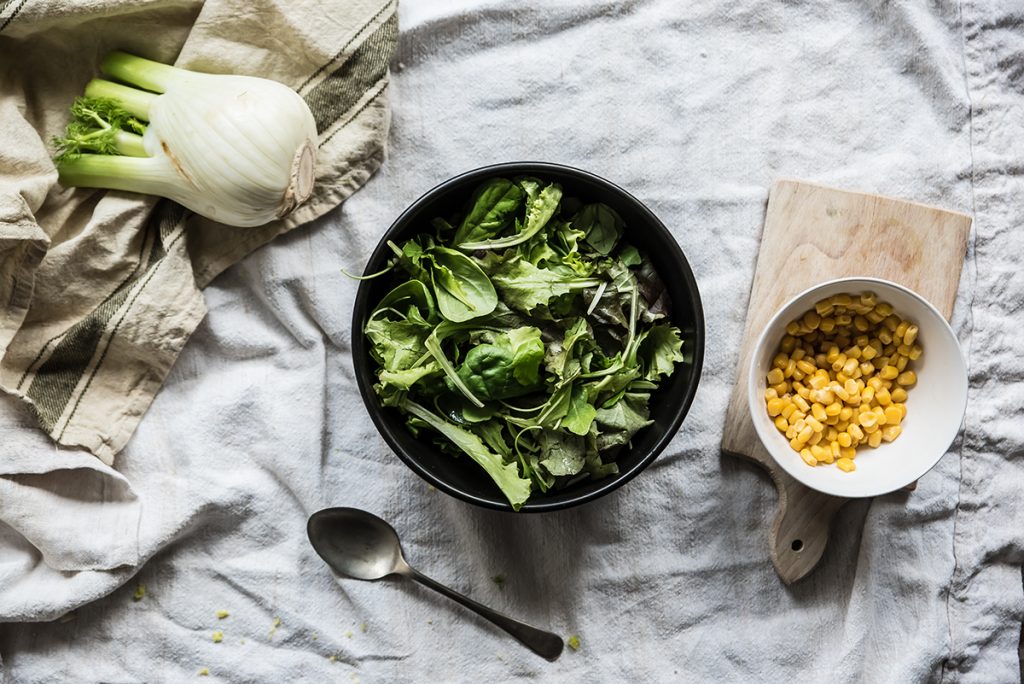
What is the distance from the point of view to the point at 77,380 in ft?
6.42

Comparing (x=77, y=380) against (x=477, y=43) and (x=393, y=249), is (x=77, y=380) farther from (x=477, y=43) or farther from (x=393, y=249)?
(x=477, y=43)

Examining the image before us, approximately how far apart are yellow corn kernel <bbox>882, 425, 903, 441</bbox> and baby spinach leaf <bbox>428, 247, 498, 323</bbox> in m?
0.91

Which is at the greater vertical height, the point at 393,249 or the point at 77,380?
the point at 393,249

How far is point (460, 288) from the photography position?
1729 millimetres

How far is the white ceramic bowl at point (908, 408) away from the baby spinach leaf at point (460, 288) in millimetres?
579

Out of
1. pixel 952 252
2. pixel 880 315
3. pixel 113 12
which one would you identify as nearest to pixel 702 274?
pixel 880 315

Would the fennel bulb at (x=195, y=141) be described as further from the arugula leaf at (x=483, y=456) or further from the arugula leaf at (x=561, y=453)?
the arugula leaf at (x=561, y=453)

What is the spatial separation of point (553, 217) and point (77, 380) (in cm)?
115

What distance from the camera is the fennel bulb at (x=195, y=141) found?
5.89 ft

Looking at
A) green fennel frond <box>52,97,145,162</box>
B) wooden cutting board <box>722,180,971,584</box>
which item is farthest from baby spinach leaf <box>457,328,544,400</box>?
green fennel frond <box>52,97,145,162</box>

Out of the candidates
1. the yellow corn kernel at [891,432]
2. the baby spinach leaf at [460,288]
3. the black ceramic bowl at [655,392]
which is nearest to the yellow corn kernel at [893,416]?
the yellow corn kernel at [891,432]

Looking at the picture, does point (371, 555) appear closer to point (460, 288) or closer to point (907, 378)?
point (460, 288)

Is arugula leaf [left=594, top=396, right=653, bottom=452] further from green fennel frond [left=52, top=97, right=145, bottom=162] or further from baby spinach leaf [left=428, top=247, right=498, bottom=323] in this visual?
green fennel frond [left=52, top=97, right=145, bottom=162]

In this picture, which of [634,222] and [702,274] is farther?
[702,274]
